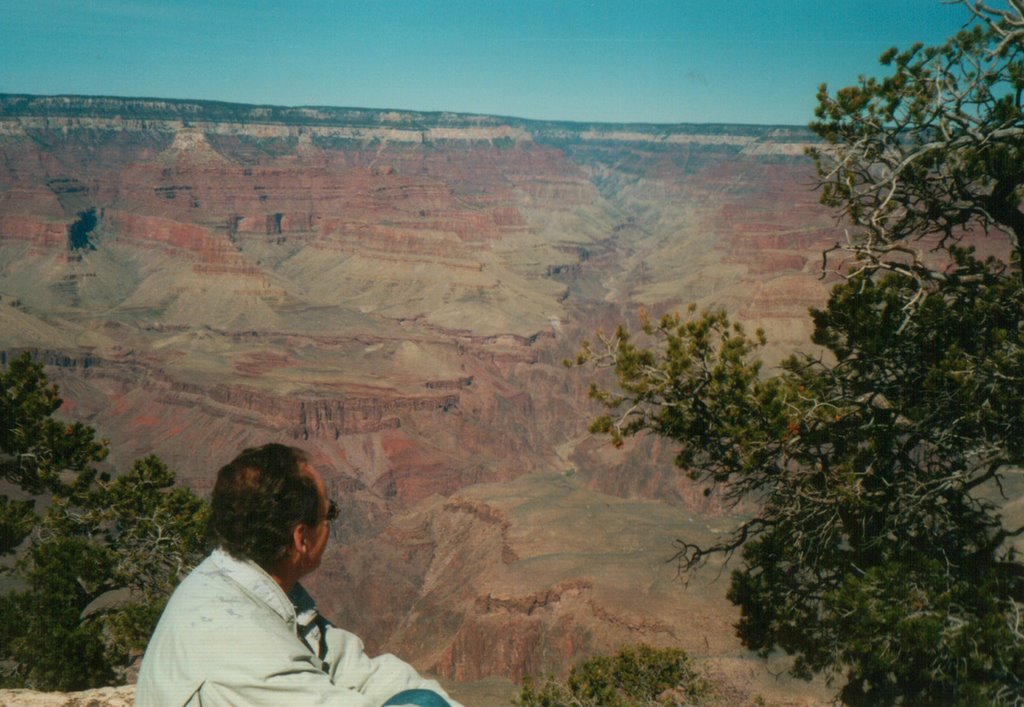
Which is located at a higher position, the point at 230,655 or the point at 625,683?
the point at 230,655

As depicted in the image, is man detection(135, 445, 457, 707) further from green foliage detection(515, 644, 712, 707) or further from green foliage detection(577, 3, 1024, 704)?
green foliage detection(515, 644, 712, 707)

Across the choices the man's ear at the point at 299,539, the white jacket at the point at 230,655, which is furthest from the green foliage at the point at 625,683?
the white jacket at the point at 230,655

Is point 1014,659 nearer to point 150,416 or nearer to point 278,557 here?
point 278,557

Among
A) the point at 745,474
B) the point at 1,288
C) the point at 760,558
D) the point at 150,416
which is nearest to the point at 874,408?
the point at 745,474

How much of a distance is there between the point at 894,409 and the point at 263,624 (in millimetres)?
8675

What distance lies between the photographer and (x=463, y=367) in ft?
318

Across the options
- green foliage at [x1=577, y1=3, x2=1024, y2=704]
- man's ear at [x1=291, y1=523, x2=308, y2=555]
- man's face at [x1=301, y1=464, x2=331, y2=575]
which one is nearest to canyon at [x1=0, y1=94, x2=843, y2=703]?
green foliage at [x1=577, y1=3, x2=1024, y2=704]

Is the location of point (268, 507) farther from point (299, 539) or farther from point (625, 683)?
point (625, 683)

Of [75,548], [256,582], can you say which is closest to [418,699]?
[256,582]

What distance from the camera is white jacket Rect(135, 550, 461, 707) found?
210cm

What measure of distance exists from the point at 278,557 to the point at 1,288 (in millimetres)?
157359

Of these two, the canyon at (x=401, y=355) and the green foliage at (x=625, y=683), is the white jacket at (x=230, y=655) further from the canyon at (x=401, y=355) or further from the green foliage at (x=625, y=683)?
the green foliage at (x=625, y=683)

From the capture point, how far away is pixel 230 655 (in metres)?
2.13

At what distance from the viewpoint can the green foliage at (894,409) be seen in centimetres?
843
